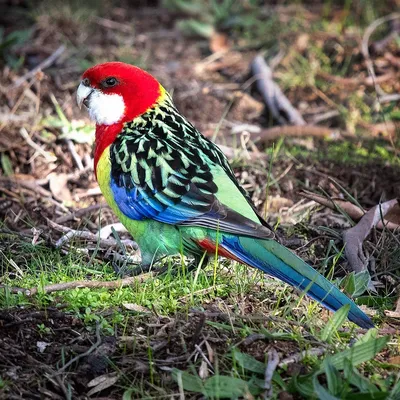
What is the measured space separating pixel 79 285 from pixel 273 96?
12.0 feet

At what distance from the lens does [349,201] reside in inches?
190

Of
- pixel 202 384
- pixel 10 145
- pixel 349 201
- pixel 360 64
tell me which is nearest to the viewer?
pixel 202 384

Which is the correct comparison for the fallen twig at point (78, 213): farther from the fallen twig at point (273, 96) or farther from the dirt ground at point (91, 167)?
the fallen twig at point (273, 96)

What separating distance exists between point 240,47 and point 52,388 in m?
5.24

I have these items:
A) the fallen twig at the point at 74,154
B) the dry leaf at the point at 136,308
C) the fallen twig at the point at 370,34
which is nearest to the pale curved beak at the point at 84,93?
the fallen twig at the point at 74,154

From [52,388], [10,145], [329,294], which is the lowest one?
[10,145]

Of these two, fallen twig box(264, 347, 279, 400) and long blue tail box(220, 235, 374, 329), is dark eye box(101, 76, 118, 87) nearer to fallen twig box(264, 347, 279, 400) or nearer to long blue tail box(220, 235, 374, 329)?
long blue tail box(220, 235, 374, 329)

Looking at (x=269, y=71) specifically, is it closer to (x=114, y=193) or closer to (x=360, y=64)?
(x=360, y=64)

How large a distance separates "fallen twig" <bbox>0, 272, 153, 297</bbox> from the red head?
94cm

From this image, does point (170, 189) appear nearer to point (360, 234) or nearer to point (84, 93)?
point (84, 93)

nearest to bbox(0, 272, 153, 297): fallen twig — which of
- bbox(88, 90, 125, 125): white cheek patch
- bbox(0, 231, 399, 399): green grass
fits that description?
bbox(0, 231, 399, 399): green grass

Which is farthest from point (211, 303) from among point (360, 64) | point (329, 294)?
point (360, 64)

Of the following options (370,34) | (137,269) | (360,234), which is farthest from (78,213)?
(370,34)

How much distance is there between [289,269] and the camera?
3.36 metres
